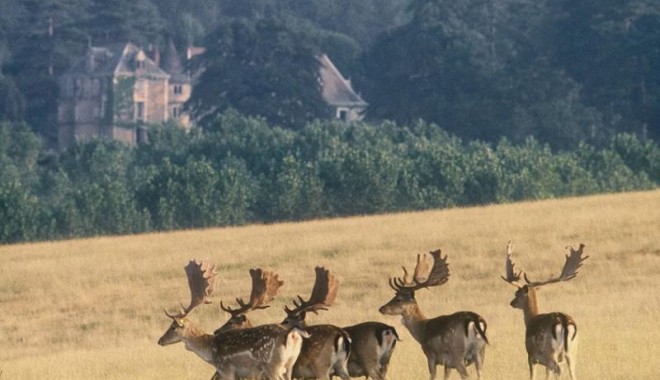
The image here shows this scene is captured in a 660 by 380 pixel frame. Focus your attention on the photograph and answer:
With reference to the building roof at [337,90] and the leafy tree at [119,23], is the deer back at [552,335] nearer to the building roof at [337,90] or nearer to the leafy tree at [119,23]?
the building roof at [337,90]

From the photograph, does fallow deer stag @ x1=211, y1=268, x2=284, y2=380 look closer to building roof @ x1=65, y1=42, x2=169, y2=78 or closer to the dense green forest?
the dense green forest

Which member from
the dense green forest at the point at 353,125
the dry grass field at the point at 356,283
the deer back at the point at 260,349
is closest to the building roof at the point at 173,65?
the dense green forest at the point at 353,125

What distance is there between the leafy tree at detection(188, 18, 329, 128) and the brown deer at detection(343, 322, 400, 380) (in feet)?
341

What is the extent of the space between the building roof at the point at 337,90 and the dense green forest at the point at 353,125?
1.49 meters

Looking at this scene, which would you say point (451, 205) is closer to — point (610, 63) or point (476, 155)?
point (476, 155)

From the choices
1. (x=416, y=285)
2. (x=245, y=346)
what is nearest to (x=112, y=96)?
(x=416, y=285)

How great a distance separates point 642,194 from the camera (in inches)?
2339

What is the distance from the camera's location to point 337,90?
145250mm

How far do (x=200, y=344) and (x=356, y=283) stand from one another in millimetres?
21029

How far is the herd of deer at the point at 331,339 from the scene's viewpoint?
72.3 feet

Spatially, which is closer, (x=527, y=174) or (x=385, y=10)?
(x=527, y=174)

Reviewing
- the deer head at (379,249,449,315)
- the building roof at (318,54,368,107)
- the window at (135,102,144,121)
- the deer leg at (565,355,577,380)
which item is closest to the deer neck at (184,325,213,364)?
the deer head at (379,249,449,315)

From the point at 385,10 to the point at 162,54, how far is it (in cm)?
2335

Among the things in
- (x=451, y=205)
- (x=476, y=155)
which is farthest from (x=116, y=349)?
(x=476, y=155)
